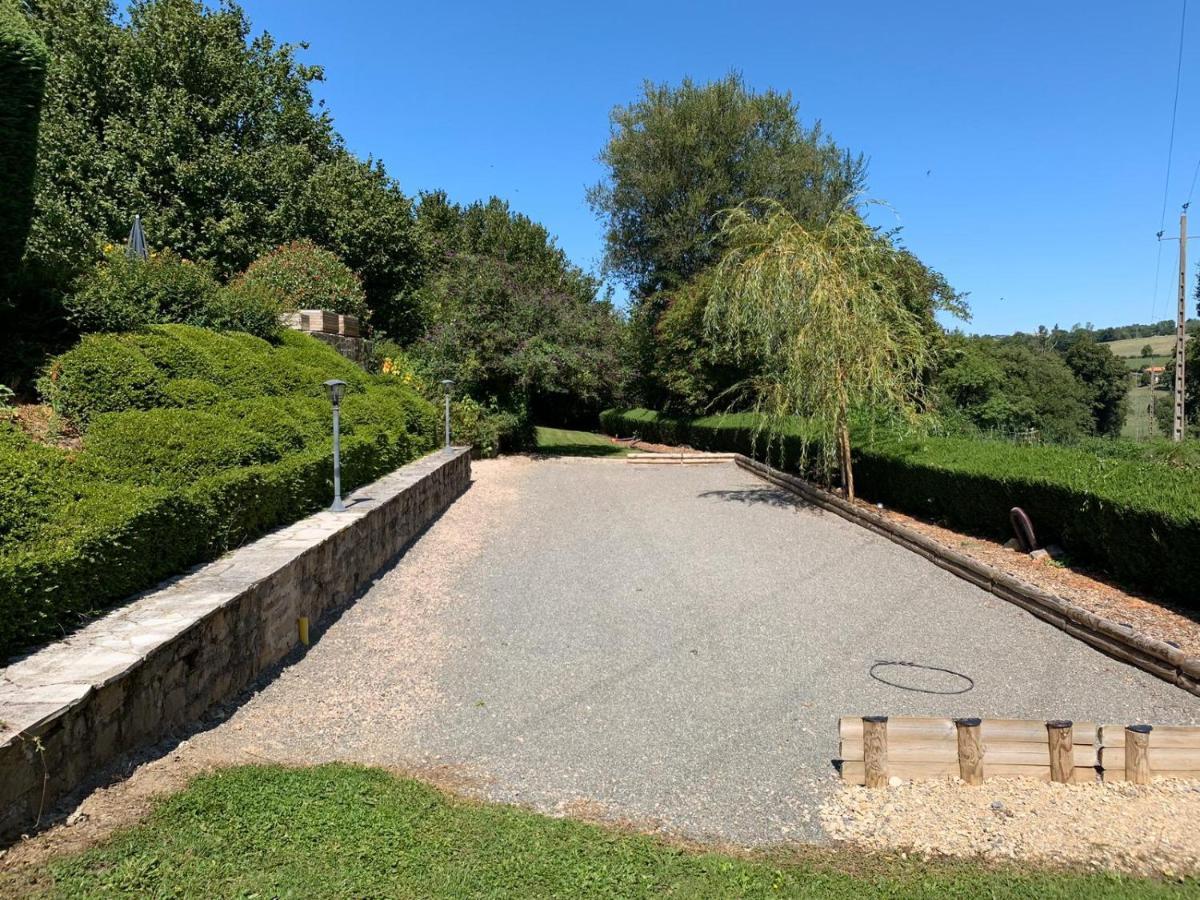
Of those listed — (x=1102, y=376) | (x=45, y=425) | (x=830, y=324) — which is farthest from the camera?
(x=1102, y=376)

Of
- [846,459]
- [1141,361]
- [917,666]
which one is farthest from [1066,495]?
[1141,361]

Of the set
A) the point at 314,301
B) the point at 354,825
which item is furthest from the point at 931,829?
the point at 314,301

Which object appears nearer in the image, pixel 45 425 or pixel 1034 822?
pixel 1034 822

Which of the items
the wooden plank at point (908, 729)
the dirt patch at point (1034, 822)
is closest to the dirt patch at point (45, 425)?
the wooden plank at point (908, 729)

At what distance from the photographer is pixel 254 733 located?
372 centimetres

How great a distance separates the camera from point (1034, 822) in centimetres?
312

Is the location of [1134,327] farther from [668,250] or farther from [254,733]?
[254,733]

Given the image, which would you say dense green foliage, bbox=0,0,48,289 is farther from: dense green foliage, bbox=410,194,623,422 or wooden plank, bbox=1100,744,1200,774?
dense green foliage, bbox=410,194,623,422

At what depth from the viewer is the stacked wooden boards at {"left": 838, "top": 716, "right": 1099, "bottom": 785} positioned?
3.41m

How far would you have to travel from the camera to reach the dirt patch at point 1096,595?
5270mm

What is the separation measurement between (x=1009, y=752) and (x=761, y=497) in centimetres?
950

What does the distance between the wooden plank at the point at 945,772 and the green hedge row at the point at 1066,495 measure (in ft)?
9.06

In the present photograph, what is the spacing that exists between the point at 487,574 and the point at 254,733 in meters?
3.85

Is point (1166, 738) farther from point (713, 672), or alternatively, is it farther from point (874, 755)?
point (713, 672)
